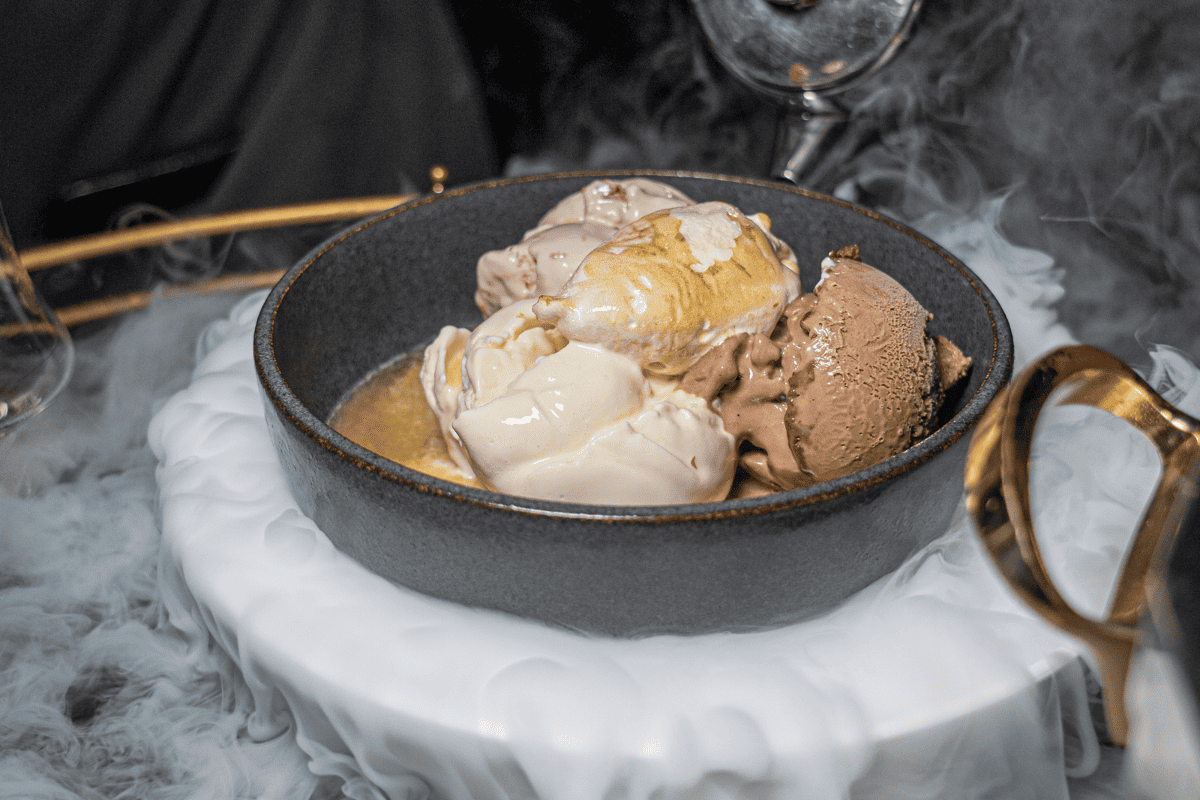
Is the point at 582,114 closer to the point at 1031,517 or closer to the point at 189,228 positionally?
the point at 189,228

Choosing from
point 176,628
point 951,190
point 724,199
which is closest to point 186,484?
point 176,628

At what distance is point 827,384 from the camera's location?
678mm

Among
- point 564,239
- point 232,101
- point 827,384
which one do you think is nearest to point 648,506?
point 827,384

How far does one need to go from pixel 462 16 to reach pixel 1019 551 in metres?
1.48

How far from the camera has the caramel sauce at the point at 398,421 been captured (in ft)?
2.71

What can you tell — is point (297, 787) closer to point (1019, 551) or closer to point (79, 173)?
point (1019, 551)

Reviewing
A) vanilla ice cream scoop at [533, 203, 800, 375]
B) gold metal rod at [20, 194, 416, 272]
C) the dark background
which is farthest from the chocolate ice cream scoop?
gold metal rod at [20, 194, 416, 272]

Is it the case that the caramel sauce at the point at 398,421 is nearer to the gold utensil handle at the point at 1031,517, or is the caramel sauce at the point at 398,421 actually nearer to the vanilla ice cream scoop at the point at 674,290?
the vanilla ice cream scoop at the point at 674,290

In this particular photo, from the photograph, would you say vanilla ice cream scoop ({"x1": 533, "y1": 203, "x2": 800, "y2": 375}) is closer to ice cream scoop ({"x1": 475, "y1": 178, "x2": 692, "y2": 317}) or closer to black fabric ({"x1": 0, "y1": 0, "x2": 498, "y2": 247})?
ice cream scoop ({"x1": 475, "y1": 178, "x2": 692, "y2": 317})

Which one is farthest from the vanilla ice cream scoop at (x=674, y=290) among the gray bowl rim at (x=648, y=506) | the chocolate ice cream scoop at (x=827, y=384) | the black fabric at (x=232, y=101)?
the black fabric at (x=232, y=101)

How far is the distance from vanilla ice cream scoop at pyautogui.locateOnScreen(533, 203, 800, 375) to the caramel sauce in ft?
0.61

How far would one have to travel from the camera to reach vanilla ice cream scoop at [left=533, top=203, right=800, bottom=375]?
689 mm

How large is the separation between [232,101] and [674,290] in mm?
1013

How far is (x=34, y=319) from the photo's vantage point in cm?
97
